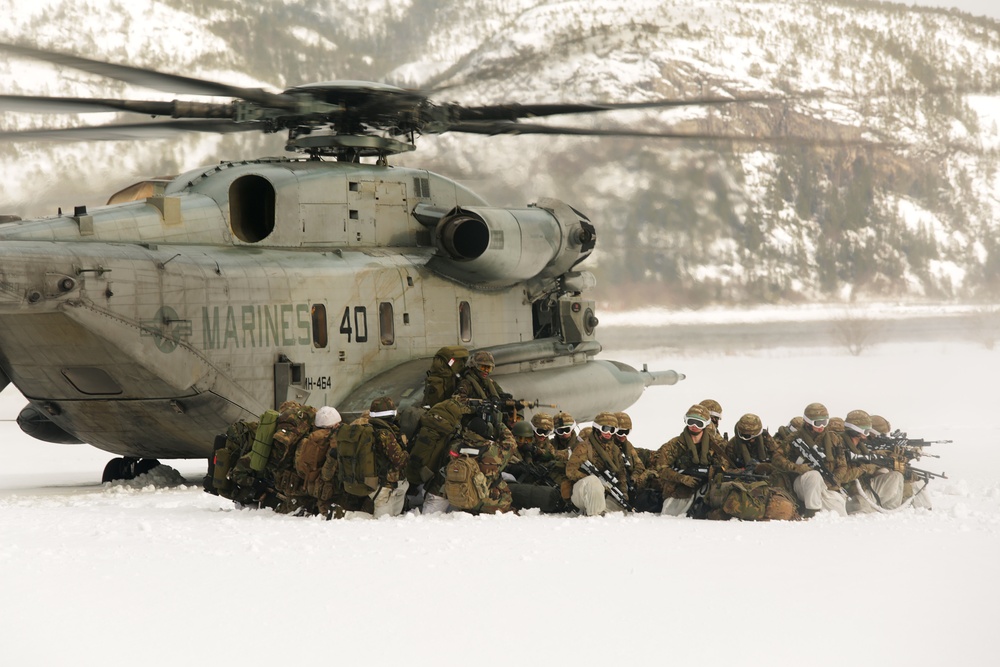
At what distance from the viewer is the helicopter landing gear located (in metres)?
13.6

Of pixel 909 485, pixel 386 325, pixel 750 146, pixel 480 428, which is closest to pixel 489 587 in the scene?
pixel 480 428

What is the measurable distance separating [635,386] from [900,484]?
6128 mm

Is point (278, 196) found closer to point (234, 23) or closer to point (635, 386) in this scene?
point (635, 386)

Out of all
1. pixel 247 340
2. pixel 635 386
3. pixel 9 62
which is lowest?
pixel 635 386

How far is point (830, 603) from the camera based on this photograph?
666cm

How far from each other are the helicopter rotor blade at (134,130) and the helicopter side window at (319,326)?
211 cm

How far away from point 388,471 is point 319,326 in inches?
124

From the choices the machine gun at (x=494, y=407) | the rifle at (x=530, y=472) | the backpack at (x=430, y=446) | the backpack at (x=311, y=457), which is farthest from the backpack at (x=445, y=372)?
the backpack at (x=311, y=457)

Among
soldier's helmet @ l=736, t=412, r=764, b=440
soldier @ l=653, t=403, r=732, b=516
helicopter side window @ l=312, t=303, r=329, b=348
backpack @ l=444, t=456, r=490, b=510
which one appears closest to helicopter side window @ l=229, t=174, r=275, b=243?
helicopter side window @ l=312, t=303, r=329, b=348

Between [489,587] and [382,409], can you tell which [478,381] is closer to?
[382,409]

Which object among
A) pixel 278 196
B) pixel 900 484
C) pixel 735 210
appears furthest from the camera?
pixel 735 210

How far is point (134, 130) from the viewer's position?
505 inches

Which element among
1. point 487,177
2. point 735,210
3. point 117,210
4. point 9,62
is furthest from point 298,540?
point 9,62

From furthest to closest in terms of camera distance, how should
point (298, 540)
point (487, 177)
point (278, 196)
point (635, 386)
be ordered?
point (487, 177) → point (635, 386) → point (278, 196) → point (298, 540)
